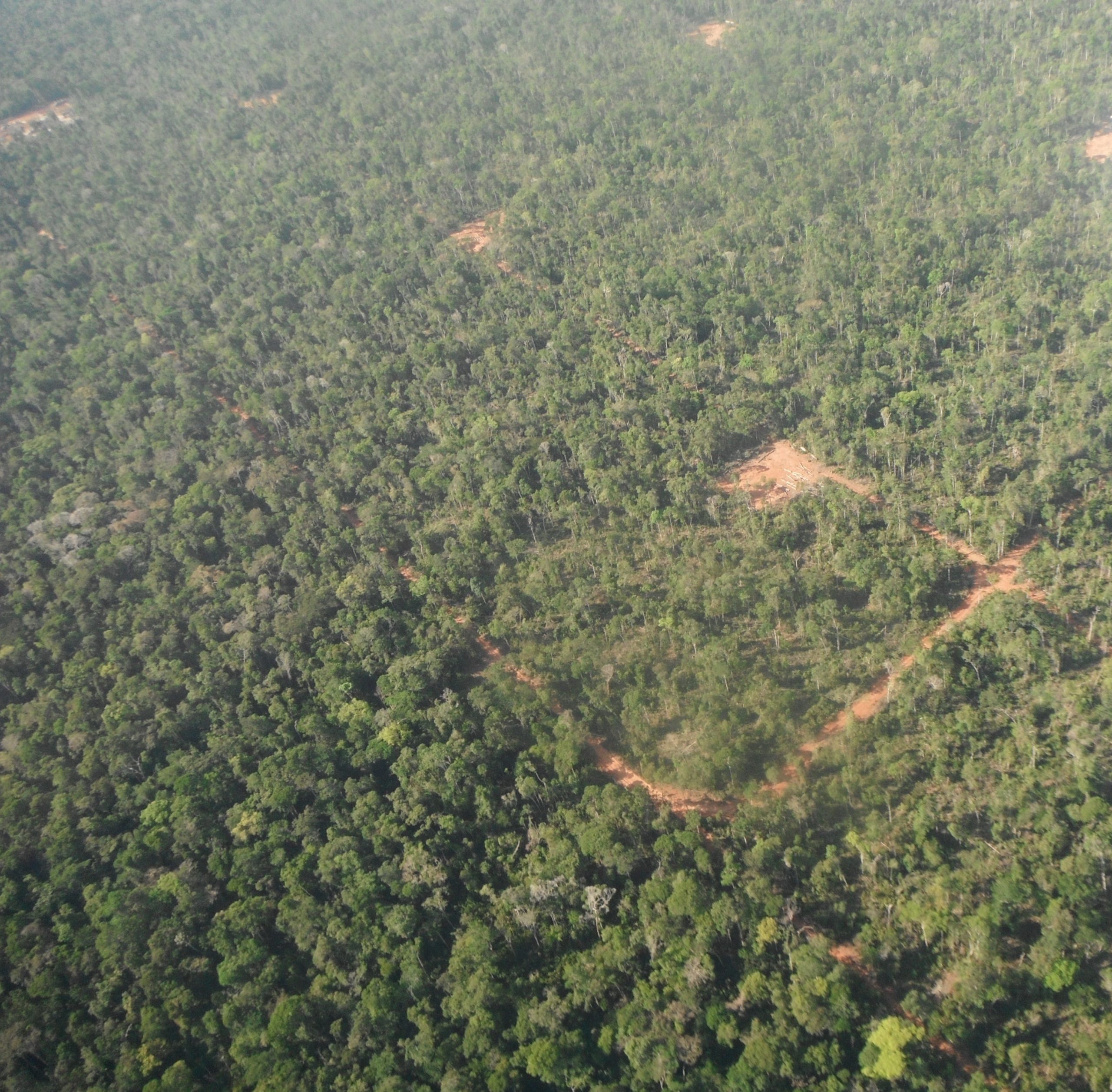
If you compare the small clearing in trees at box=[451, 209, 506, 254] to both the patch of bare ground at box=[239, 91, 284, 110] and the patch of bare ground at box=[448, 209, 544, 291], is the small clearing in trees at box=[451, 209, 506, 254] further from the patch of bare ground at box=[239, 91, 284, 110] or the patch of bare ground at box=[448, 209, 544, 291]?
the patch of bare ground at box=[239, 91, 284, 110]

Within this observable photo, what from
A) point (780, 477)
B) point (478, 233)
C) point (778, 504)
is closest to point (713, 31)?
point (478, 233)

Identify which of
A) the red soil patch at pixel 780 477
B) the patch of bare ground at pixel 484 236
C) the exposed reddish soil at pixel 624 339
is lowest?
the red soil patch at pixel 780 477

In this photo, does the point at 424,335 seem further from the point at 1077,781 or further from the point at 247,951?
the point at 1077,781

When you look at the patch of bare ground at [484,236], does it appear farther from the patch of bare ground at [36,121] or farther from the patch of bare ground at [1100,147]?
the patch of bare ground at [36,121]

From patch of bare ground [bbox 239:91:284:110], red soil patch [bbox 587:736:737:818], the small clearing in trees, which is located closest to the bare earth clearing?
red soil patch [bbox 587:736:737:818]

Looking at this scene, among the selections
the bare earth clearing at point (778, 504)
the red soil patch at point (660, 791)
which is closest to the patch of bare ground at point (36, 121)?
the bare earth clearing at point (778, 504)

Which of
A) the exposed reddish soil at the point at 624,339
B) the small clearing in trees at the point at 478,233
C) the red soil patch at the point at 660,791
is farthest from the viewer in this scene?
the small clearing in trees at the point at 478,233
